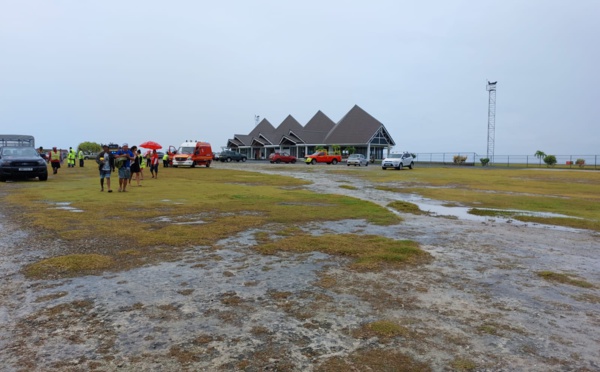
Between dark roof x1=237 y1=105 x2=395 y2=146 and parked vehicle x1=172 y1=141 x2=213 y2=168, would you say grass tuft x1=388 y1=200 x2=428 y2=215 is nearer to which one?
parked vehicle x1=172 y1=141 x2=213 y2=168

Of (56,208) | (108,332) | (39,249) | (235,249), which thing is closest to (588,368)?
(108,332)

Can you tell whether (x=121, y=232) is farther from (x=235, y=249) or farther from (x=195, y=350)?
(x=195, y=350)

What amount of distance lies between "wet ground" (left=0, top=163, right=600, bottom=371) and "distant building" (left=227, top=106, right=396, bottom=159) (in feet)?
196

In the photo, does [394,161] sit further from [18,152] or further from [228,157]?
[18,152]

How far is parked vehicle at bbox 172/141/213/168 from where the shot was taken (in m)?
41.1

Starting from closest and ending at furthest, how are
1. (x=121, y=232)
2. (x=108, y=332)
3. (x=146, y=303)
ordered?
1. (x=108, y=332)
2. (x=146, y=303)
3. (x=121, y=232)

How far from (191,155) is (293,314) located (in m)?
38.7

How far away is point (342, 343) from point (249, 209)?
8.78m

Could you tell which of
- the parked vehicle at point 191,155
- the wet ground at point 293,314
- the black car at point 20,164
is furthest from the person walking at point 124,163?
the parked vehicle at point 191,155

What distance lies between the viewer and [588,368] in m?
3.21

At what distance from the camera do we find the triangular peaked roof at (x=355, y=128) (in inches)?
2571

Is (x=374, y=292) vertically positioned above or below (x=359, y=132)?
below

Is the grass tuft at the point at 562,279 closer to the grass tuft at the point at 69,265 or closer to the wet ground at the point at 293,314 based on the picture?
the wet ground at the point at 293,314

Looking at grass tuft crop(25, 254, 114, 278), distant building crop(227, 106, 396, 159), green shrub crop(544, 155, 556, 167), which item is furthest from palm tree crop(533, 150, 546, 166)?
grass tuft crop(25, 254, 114, 278)
